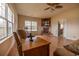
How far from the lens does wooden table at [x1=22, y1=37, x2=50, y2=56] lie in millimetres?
1428

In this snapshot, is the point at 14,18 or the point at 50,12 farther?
the point at 14,18

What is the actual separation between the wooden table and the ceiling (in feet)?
1.50

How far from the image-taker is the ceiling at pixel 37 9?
1447 mm

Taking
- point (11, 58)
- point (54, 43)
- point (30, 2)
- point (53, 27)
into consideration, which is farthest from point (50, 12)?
point (11, 58)

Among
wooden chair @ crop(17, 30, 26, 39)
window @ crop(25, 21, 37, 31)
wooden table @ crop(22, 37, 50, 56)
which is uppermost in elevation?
window @ crop(25, 21, 37, 31)

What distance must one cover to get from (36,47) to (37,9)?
2.11 ft

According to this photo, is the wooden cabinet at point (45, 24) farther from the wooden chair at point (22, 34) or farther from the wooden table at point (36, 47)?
the wooden chair at point (22, 34)

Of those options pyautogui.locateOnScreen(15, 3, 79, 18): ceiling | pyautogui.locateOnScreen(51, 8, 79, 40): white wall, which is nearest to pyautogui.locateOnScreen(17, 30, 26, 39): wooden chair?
pyautogui.locateOnScreen(15, 3, 79, 18): ceiling

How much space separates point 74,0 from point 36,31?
80cm

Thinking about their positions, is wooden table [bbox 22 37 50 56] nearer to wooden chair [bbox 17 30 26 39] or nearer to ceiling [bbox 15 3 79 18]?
wooden chair [bbox 17 30 26 39]

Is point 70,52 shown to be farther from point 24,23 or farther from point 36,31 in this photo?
point 24,23

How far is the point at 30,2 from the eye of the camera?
1388 millimetres

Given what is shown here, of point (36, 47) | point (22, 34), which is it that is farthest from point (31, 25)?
point (36, 47)

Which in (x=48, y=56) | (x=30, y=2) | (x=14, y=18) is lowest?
(x=48, y=56)
